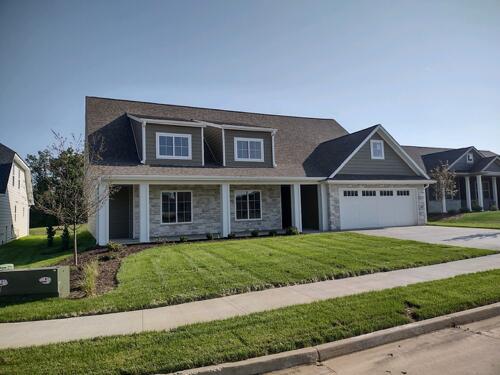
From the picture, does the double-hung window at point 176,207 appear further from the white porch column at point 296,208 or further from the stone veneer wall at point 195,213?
the white porch column at point 296,208

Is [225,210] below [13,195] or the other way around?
below

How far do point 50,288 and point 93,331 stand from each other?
255 cm

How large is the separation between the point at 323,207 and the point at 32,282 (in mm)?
14315

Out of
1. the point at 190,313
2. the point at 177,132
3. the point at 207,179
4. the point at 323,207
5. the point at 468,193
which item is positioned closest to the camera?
the point at 190,313

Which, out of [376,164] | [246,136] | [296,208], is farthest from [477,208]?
[246,136]

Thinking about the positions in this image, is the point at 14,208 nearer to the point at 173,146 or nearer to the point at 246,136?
the point at 173,146

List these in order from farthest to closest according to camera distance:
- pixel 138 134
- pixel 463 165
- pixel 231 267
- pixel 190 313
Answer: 1. pixel 463 165
2. pixel 138 134
3. pixel 231 267
4. pixel 190 313

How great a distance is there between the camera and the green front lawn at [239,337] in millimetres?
4055

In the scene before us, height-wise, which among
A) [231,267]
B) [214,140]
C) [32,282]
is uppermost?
[214,140]

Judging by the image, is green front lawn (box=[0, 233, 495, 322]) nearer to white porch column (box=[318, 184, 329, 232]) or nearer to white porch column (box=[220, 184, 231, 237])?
white porch column (box=[220, 184, 231, 237])

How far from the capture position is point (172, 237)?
15977 millimetres

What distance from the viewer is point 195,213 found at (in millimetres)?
17000

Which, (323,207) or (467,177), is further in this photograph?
(467,177)

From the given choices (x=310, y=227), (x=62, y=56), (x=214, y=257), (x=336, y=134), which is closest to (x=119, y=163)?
(x=62, y=56)
